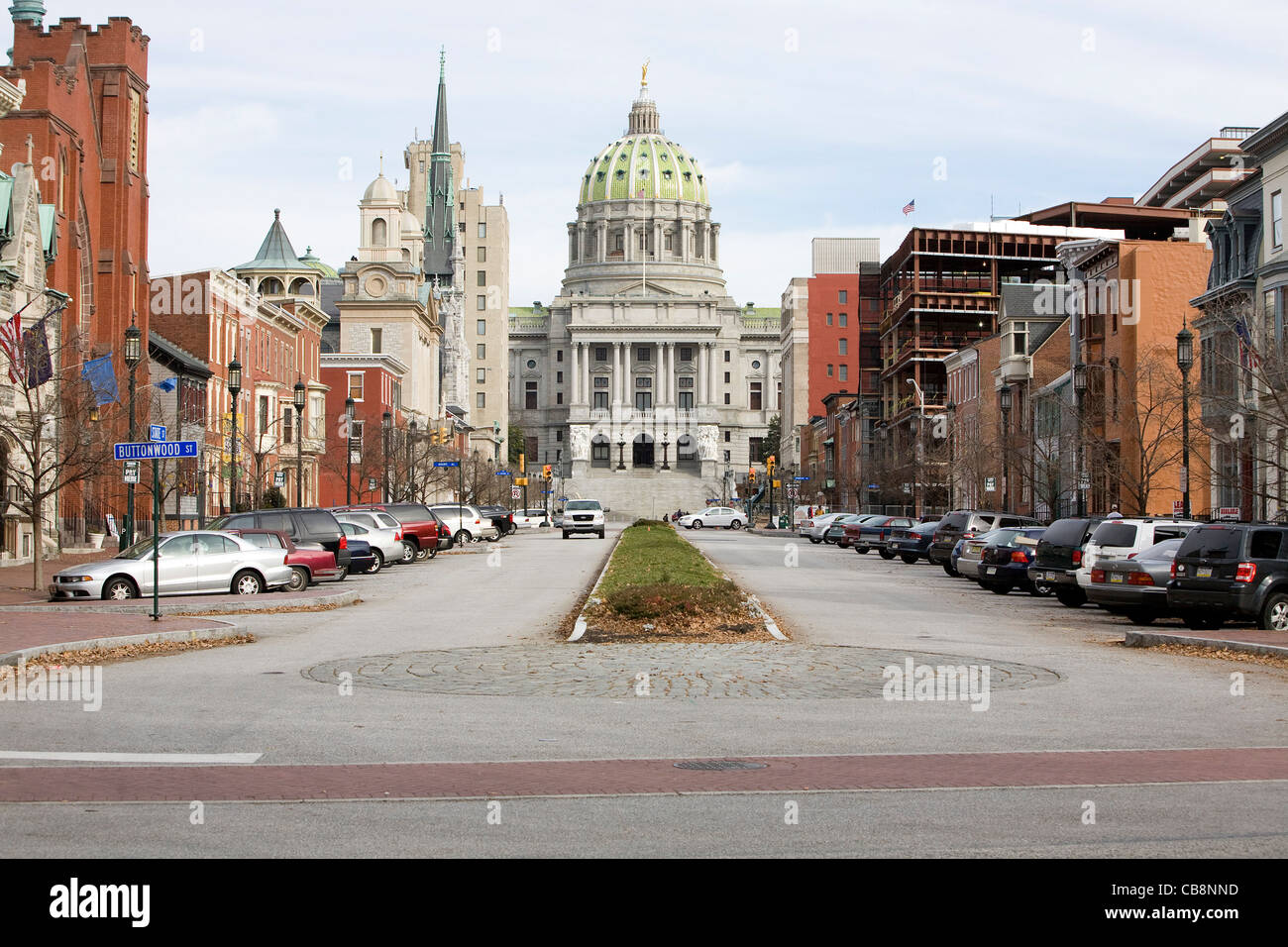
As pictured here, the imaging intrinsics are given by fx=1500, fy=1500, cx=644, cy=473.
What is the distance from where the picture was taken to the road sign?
21812mm

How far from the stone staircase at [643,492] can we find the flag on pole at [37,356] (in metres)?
113

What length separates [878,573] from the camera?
4212 centimetres

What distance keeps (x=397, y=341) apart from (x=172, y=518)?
57.0 meters

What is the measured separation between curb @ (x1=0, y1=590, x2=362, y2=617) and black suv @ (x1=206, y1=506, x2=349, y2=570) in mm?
4693

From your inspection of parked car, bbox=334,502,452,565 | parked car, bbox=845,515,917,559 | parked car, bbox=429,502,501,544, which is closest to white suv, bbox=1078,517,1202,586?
parked car, bbox=845,515,917,559

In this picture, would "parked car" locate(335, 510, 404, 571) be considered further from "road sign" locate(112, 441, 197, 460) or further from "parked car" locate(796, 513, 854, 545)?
"parked car" locate(796, 513, 854, 545)

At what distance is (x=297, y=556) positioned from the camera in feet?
106

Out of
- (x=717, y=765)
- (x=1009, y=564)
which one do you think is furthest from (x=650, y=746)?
(x=1009, y=564)

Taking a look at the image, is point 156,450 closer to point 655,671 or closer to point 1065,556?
point 655,671

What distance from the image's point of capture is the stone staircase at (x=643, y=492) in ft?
519

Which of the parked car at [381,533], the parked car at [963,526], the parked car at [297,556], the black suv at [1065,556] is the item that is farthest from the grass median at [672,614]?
the parked car at [381,533]

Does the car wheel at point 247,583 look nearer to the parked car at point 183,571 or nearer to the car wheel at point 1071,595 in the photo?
the parked car at point 183,571
